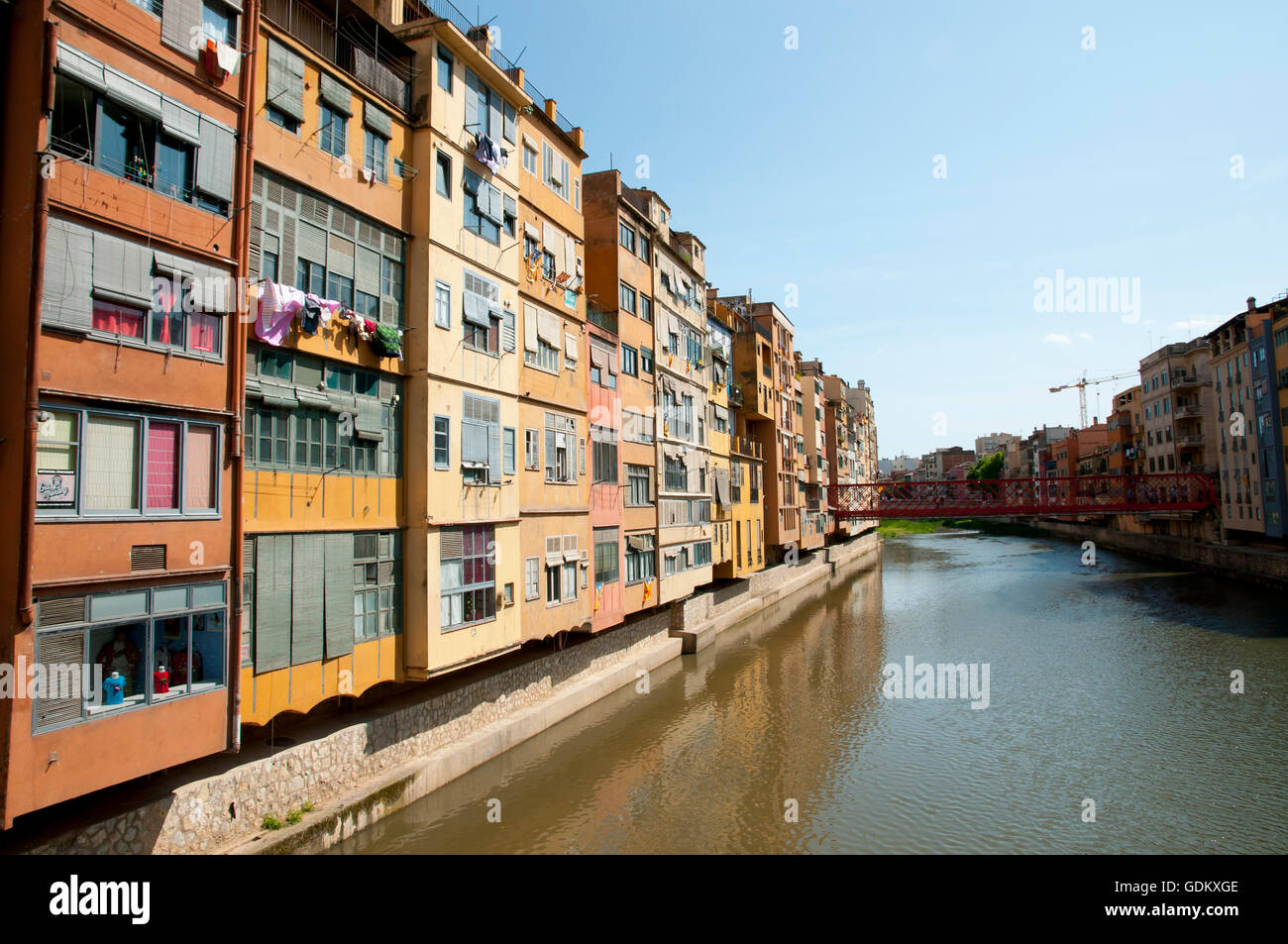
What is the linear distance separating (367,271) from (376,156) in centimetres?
243

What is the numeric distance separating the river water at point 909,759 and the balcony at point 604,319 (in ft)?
41.9

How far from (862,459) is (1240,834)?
3697 inches

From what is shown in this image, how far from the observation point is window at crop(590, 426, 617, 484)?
23406 millimetres

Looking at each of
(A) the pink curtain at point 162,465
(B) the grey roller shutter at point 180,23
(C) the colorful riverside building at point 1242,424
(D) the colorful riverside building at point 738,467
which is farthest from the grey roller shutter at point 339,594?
(C) the colorful riverside building at point 1242,424

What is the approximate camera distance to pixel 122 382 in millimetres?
9805

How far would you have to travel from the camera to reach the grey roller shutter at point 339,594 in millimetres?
13203

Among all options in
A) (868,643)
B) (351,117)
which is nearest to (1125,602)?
(868,643)

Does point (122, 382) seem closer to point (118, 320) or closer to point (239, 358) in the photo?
point (118, 320)

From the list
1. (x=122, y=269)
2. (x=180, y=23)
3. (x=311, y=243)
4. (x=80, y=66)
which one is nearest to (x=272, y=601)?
(x=122, y=269)

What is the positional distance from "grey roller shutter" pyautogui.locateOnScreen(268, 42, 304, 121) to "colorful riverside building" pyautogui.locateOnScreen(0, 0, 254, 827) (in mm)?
685

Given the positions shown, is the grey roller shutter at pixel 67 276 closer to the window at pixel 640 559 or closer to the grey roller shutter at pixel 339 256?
the grey roller shutter at pixel 339 256

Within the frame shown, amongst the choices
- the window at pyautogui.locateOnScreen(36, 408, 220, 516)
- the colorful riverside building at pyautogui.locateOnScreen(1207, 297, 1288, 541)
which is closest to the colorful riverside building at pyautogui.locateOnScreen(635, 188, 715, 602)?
the window at pyautogui.locateOnScreen(36, 408, 220, 516)

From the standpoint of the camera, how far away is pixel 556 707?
21.3 metres

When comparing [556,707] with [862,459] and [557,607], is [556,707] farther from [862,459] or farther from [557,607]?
[862,459]
